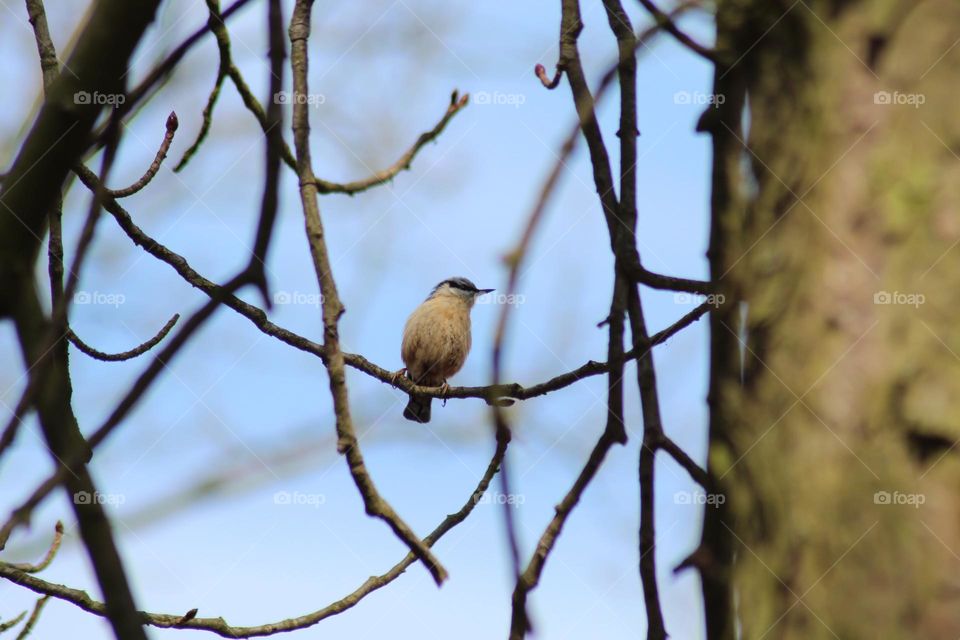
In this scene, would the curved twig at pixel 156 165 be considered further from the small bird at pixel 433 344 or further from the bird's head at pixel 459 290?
the bird's head at pixel 459 290

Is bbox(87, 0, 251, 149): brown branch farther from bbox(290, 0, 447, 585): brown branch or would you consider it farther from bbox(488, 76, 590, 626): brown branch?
bbox(488, 76, 590, 626): brown branch

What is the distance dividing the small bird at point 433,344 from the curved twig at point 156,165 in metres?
4.27

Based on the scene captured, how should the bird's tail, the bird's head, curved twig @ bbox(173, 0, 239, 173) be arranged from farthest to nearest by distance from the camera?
the bird's head → the bird's tail → curved twig @ bbox(173, 0, 239, 173)

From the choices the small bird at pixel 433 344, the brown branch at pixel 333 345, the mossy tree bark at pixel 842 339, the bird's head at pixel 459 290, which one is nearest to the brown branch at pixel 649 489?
the mossy tree bark at pixel 842 339

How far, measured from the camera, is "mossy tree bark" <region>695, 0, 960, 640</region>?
1062 millimetres

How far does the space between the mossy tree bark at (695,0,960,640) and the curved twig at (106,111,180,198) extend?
2517 mm

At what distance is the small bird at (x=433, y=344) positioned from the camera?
7711 mm

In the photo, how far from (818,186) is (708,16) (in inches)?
18.1

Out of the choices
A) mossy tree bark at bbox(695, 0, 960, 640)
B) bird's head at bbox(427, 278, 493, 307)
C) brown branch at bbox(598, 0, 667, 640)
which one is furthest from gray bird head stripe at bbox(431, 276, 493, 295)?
mossy tree bark at bbox(695, 0, 960, 640)

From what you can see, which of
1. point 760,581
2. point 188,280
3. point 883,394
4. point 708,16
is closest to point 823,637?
point 760,581

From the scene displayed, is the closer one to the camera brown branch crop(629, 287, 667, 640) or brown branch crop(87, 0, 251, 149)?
brown branch crop(629, 287, 667, 640)

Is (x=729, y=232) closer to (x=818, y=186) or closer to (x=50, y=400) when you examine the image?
(x=818, y=186)

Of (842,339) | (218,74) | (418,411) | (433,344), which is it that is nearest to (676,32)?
(842,339)

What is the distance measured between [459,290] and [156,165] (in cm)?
537
